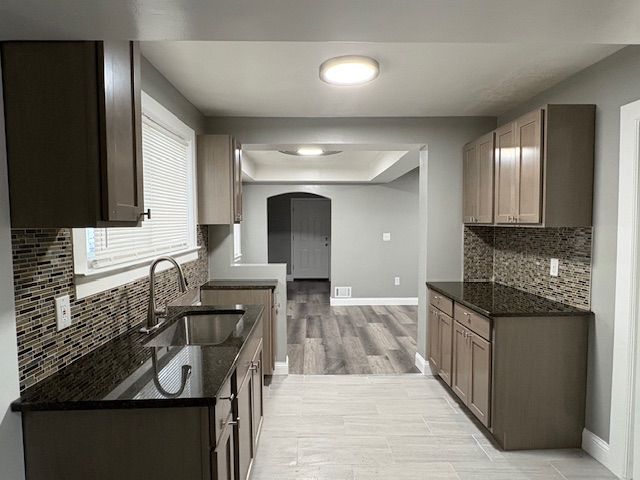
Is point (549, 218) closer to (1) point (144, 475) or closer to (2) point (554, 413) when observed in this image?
(2) point (554, 413)

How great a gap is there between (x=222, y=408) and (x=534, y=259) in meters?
2.66

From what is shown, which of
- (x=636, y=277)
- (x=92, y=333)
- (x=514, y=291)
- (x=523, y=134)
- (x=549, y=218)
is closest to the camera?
(x=92, y=333)

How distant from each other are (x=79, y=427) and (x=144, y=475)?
10.8 inches

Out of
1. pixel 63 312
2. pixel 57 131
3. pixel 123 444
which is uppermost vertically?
pixel 57 131

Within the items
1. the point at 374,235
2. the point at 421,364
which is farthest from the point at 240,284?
the point at 374,235

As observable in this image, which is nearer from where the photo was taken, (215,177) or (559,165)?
(559,165)

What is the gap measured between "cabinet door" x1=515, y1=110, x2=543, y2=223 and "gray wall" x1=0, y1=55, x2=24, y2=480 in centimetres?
271

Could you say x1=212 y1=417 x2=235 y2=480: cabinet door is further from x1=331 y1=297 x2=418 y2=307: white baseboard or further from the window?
x1=331 y1=297 x2=418 y2=307: white baseboard

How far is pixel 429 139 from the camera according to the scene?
11.5ft

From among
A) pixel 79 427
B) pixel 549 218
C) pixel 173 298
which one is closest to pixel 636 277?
pixel 549 218

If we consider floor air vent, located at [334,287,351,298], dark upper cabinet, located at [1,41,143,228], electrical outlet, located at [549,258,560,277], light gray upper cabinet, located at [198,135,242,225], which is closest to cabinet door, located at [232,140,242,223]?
light gray upper cabinet, located at [198,135,242,225]

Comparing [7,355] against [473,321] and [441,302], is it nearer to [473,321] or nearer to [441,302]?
[473,321]

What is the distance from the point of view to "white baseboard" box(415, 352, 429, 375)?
3.60 m

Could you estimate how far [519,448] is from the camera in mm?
2410
